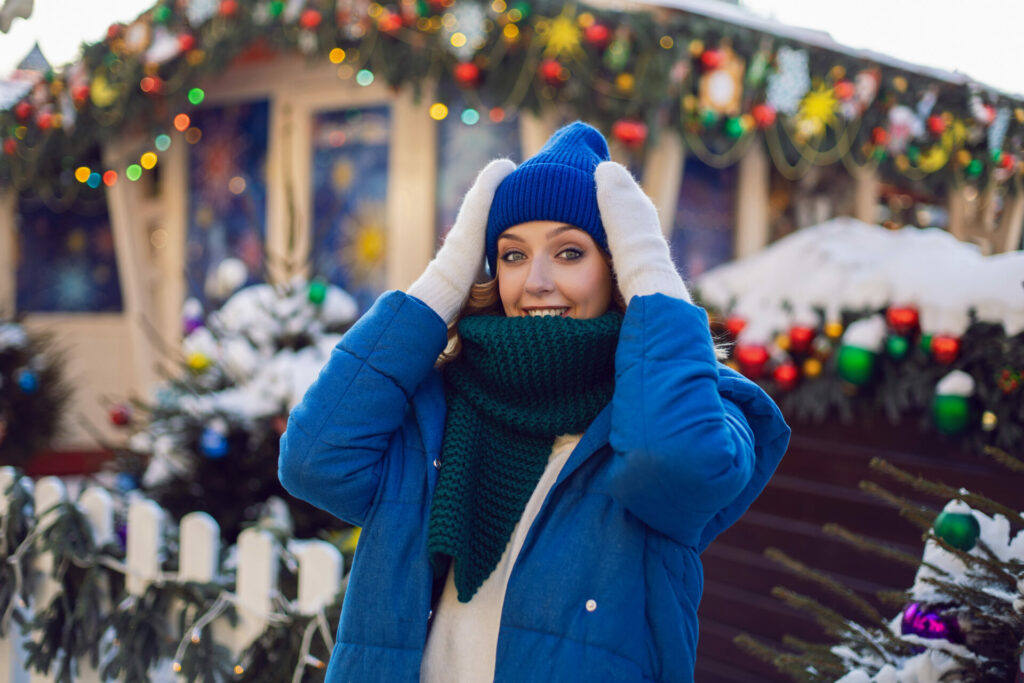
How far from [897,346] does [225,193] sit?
5341mm

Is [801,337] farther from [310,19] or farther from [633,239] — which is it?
[310,19]

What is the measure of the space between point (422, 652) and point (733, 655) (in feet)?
6.66

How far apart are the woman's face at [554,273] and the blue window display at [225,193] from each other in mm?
4905

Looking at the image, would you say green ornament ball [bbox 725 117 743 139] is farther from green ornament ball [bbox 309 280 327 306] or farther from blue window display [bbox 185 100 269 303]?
blue window display [bbox 185 100 269 303]

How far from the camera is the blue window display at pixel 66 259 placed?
7621 millimetres

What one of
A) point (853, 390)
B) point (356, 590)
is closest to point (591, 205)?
point (356, 590)

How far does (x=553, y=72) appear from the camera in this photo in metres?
4.25

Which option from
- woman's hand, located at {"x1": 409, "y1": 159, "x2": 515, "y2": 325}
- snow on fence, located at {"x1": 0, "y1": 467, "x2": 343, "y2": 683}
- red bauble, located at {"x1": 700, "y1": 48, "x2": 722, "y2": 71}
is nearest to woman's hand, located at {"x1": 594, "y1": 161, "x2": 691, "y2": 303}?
woman's hand, located at {"x1": 409, "y1": 159, "x2": 515, "y2": 325}

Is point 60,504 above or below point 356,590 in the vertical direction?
below

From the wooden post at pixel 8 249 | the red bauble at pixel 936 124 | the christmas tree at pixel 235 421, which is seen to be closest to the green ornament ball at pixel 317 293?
the christmas tree at pixel 235 421

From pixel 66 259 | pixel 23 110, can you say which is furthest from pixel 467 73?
pixel 66 259

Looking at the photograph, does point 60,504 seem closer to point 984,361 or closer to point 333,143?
point 984,361

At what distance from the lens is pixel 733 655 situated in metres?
3.01

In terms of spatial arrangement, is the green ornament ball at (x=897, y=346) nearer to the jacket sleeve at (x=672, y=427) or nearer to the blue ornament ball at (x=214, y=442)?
the jacket sleeve at (x=672, y=427)
